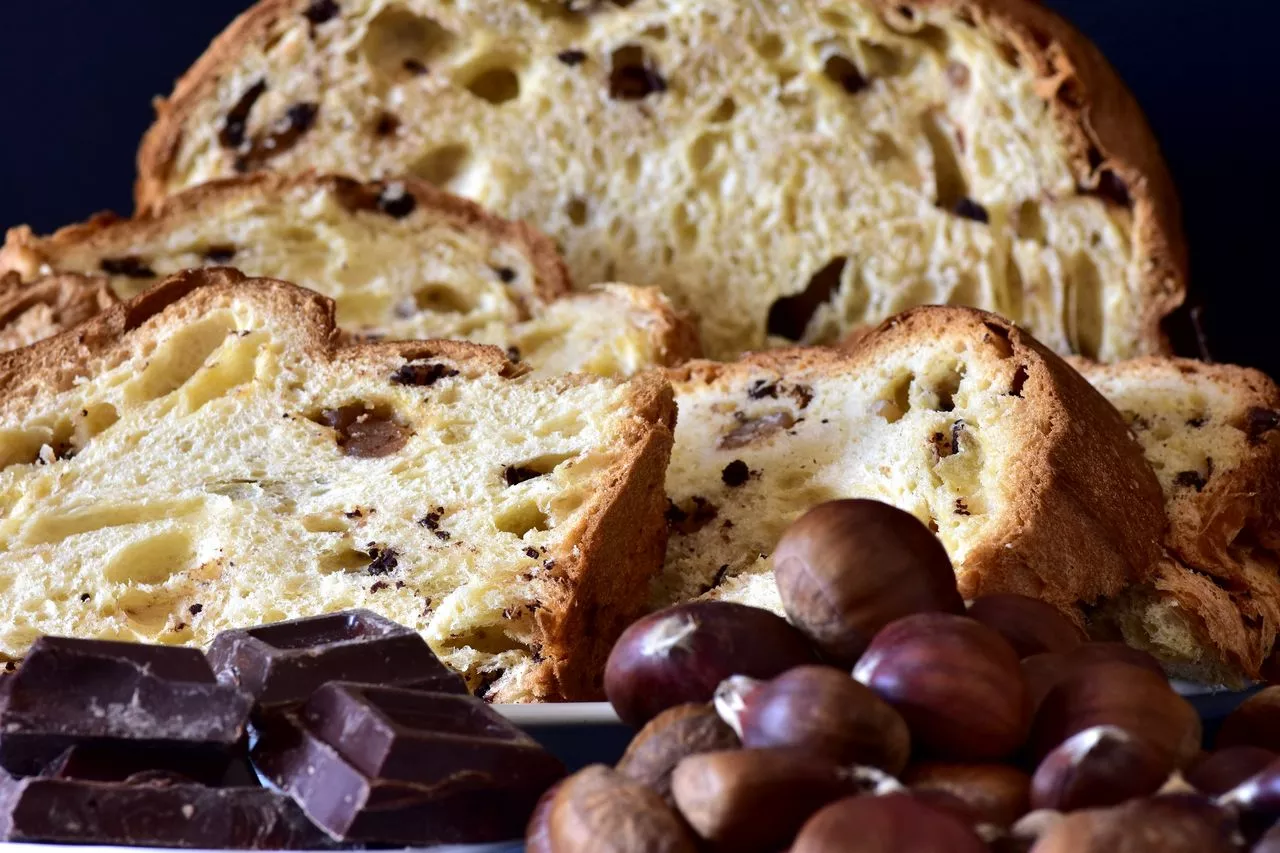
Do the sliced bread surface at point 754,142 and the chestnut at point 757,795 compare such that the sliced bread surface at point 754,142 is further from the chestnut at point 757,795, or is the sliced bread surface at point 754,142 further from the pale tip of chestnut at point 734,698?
the chestnut at point 757,795

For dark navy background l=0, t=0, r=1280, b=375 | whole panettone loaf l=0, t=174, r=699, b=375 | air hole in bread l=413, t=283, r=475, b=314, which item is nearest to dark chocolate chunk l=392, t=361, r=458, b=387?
whole panettone loaf l=0, t=174, r=699, b=375

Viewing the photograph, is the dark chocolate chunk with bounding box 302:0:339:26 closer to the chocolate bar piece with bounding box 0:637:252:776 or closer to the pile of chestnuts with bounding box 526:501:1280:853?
the chocolate bar piece with bounding box 0:637:252:776

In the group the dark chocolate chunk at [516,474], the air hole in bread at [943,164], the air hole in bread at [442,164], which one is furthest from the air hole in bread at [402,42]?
the dark chocolate chunk at [516,474]

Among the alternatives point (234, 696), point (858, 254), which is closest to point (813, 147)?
point (858, 254)

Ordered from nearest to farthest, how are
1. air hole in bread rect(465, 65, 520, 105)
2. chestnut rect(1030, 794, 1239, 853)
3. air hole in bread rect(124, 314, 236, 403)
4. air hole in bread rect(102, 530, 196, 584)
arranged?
chestnut rect(1030, 794, 1239, 853)
air hole in bread rect(102, 530, 196, 584)
air hole in bread rect(124, 314, 236, 403)
air hole in bread rect(465, 65, 520, 105)

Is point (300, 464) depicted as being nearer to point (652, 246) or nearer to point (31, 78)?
point (652, 246)
